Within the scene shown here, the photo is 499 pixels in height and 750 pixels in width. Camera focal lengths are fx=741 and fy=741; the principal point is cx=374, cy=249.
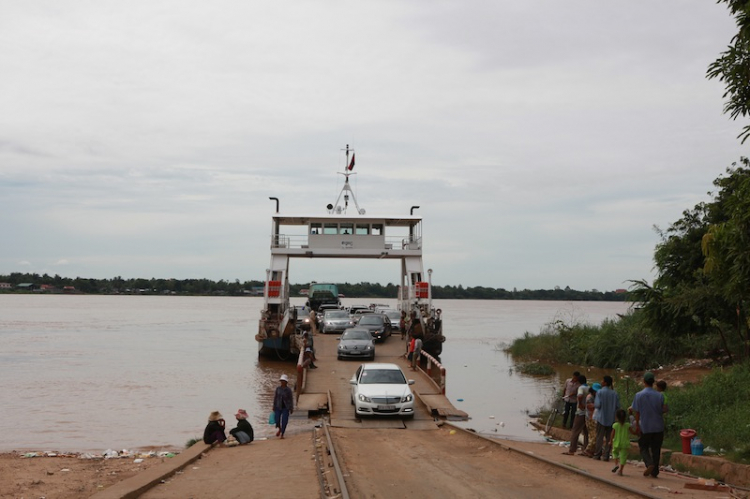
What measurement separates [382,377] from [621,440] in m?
8.10

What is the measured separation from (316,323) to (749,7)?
3174cm

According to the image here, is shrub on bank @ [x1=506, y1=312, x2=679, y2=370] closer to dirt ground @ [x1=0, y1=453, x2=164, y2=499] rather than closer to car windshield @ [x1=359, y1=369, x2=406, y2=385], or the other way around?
car windshield @ [x1=359, y1=369, x2=406, y2=385]

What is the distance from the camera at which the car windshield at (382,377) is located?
59.1 ft

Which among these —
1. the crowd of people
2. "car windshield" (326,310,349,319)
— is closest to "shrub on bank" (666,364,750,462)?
the crowd of people

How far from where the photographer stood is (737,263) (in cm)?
1029

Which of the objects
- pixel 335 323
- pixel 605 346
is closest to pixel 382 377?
pixel 335 323

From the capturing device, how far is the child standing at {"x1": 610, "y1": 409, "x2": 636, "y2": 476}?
1073cm

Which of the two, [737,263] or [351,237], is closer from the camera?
[737,263]

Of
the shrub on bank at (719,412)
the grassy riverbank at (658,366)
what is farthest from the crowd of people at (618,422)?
the grassy riverbank at (658,366)

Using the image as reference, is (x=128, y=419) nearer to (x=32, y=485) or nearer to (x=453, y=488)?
(x=32, y=485)

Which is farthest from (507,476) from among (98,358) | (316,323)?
(98,358)

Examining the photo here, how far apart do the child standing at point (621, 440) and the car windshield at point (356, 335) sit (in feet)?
52.7

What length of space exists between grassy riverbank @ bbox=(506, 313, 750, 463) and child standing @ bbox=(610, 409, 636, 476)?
1.99 meters

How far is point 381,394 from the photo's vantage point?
17.2 m
